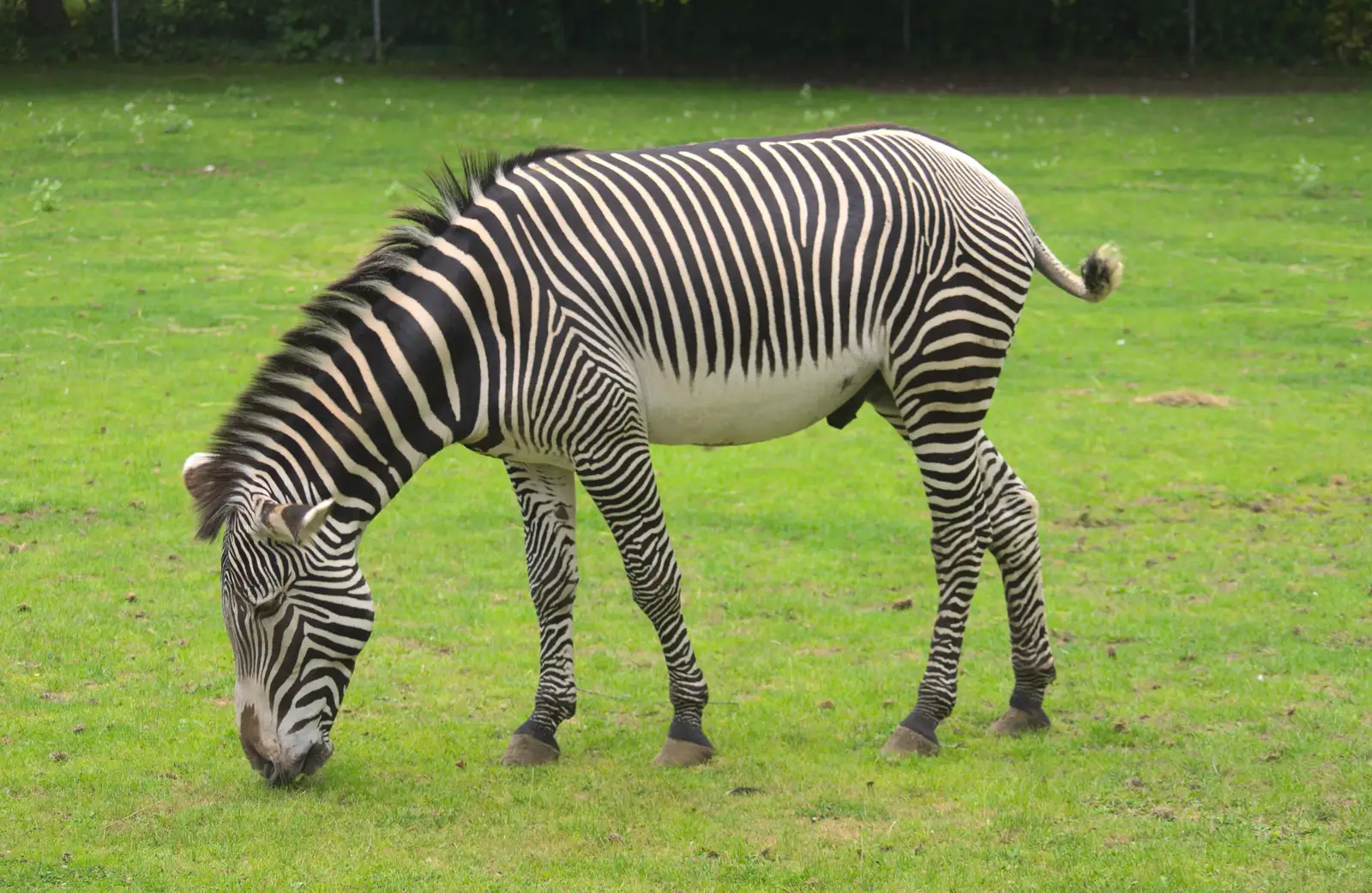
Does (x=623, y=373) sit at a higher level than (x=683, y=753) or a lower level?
higher

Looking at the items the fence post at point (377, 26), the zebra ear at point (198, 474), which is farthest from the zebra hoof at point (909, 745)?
the fence post at point (377, 26)

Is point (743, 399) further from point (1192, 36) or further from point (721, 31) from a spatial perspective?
point (1192, 36)

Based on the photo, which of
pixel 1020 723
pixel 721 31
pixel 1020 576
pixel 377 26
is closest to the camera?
pixel 1020 723

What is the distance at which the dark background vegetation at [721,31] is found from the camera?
1226 inches

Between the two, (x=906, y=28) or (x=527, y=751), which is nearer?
(x=527, y=751)

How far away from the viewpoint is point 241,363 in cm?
1426

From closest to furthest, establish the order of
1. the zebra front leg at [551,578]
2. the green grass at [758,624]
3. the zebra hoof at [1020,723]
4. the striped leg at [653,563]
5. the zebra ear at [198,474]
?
the green grass at [758,624] → the zebra ear at [198,474] → the striped leg at [653,563] → the zebra front leg at [551,578] → the zebra hoof at [1020,723]

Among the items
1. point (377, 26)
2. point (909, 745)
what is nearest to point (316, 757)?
point (909, 745)

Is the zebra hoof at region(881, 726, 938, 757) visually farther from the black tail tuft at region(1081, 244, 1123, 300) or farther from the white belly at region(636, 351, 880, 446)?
the black tail tuft at region(1081, 244, 1123, 300)

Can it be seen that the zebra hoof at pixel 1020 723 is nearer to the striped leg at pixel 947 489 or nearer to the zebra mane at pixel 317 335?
the striped leg at pixel 947 489

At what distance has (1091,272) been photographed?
796 centimetres

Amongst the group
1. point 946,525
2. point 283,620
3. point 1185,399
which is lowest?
point 1185,399

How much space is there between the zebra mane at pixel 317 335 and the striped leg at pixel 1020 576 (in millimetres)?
2723

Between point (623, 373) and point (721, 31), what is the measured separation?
27.4 meters
